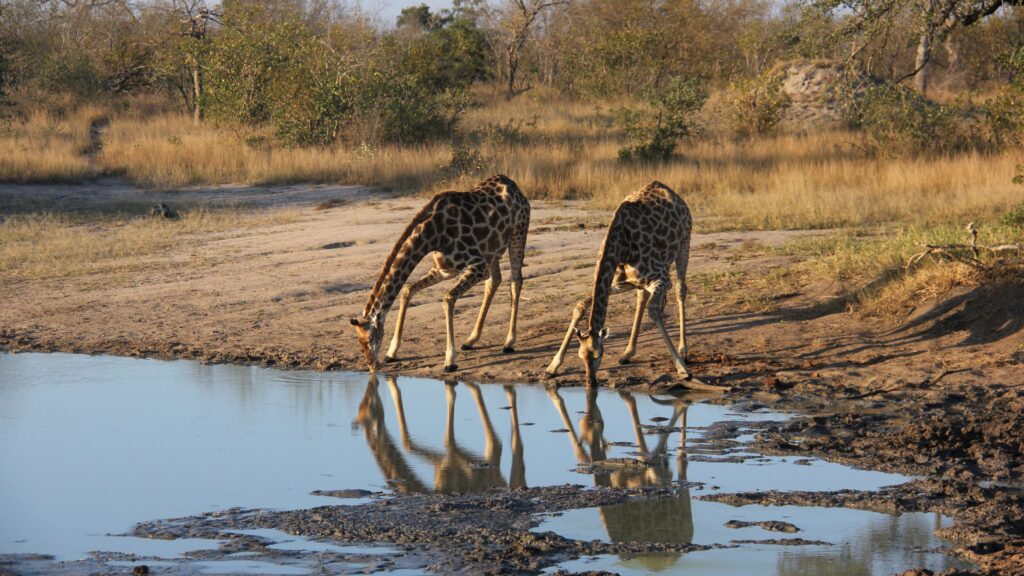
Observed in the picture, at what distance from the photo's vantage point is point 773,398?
829 cm

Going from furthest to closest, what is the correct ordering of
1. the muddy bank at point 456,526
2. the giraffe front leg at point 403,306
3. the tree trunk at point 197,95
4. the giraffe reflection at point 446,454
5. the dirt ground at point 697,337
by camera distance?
the tree trunk at point 197,95 < the giraffe front leg at point 403,306 < the dirt ground at point 697,337 < the giraffe reflection at point 446,454 < the muddy bank at point 456,526

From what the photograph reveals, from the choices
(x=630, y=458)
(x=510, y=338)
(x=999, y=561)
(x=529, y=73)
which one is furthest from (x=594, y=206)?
(x=529, y=73)

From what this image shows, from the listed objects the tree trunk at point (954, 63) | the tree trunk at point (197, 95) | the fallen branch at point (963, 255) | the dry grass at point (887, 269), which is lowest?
the dry grass at point (887, 269)

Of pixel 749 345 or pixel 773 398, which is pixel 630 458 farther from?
pixel 749 345

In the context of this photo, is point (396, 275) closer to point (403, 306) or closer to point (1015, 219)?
point (403, 306)

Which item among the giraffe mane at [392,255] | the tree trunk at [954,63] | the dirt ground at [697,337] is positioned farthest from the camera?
the tree trunk at [954,63]

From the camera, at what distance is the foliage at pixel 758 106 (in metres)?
23.9

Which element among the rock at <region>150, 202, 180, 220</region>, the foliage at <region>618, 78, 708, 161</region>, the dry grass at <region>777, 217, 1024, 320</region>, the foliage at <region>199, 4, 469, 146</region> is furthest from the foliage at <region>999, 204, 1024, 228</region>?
the foliage at <region>199, 4, 469, 146</region>

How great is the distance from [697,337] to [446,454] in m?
3.35

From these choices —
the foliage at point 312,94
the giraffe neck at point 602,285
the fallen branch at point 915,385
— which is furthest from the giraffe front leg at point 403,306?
the foliage at point 312,94

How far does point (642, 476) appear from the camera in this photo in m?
6.58

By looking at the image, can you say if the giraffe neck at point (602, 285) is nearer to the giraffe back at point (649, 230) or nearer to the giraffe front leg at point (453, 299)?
the giraffe back at point (649, 230)

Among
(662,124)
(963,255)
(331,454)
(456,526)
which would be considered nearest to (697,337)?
(963,255)

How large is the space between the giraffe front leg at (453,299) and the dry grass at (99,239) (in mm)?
5698
